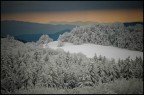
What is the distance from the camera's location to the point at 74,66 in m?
3.85

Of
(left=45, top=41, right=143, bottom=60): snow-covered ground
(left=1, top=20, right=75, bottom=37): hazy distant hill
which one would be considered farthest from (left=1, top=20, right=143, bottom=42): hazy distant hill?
(left=45, top=41, right=143, bottom=60): snow-covered ground

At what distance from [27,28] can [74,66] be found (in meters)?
0.93

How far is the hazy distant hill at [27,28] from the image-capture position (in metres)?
3.97

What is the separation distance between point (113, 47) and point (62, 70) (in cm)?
86

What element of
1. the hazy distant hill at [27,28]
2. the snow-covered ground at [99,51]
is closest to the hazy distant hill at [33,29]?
the hazy distant hill at [27,28]

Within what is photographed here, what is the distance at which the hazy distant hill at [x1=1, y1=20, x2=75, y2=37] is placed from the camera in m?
3.97

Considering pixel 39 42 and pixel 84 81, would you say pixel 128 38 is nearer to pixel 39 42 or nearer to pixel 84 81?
pixel 84 81

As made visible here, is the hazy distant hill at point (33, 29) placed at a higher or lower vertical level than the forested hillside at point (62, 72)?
higher

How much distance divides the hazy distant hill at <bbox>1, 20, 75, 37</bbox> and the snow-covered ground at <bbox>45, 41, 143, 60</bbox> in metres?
0.22

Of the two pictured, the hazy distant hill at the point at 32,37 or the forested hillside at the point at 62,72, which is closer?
the forested hillside at the point at 62,72

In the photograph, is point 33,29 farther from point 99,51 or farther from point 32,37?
point 99,51

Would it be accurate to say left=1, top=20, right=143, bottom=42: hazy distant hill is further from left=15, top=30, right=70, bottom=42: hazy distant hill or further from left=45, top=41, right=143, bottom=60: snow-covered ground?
left=45, top=41, right=143, bottom=60: snow-covered ground

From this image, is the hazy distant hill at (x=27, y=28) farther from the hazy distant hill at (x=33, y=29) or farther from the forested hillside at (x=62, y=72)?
the forested hillside at (x=62, y=72)

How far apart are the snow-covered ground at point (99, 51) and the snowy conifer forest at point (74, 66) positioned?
0.14 feet
